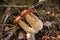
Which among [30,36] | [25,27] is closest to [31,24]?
[25,27]

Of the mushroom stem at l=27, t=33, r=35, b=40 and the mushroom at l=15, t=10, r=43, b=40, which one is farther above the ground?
the mushroom at l=15, t=10, r=43, b=40

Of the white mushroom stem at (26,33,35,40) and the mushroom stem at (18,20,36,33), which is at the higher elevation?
the mushroom stem at (18,20,36,33)

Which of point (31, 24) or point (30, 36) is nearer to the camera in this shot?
point (30, 36)

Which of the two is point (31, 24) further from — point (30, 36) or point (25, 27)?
Result: point (30, 36)

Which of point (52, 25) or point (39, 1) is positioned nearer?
point (52, 25)

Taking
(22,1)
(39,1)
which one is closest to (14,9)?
(22,1)

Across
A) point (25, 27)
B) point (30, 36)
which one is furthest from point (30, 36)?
point (25, 27)

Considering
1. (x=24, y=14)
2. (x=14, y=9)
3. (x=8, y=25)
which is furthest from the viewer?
(x=14, y=9)

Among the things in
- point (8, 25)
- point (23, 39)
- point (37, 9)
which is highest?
point (37, 9)

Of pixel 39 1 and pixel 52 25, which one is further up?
pixel 39 1

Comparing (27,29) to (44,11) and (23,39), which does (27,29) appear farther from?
(44,11)

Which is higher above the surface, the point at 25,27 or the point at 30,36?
the point at 25,27
